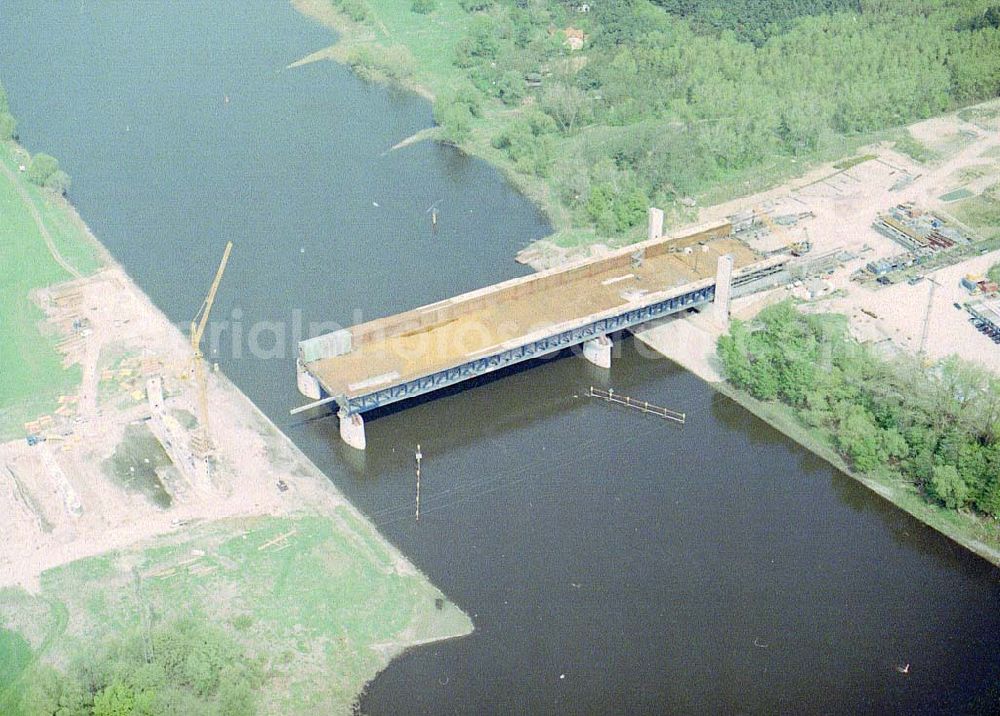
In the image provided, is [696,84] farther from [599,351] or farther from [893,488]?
[893,488]

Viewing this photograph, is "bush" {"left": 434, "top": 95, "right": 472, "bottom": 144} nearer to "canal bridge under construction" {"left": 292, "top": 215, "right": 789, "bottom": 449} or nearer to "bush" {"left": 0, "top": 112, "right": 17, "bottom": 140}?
"canal bridge under construction" {"left": 292, "top": 215, "right": 789, "bottom": 449}

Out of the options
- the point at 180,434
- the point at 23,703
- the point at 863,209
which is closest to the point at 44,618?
the point at 23,703

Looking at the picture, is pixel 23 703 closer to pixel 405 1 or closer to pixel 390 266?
pixel 390 266

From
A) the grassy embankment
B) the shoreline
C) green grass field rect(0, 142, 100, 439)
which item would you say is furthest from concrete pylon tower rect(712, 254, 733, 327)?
green grass field rect(0, 142, 100, 439)


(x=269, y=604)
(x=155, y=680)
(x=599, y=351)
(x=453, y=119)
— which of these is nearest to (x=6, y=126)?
(x=453, y=119)

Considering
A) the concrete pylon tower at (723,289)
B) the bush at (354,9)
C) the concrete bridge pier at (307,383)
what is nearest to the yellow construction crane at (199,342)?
the concrete bridge pier at (307,383)
